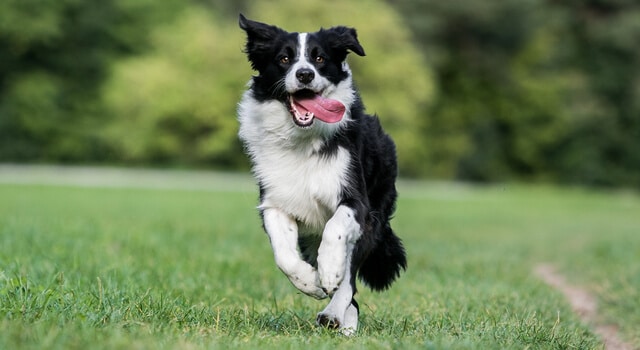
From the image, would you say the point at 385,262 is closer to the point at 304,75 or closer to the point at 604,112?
the point at 304,75

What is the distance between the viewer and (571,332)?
6.16 m

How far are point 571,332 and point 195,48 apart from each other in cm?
4077

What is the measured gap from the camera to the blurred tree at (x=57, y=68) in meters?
46.0

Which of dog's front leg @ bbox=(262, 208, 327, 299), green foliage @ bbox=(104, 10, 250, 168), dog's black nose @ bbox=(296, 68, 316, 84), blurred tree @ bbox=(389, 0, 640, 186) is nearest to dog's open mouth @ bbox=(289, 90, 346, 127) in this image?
dog's black nose @ bbox=(296, 68, 316, 84)

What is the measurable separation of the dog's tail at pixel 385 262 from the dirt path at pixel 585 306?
1.64 metres

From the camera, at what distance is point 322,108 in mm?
5637

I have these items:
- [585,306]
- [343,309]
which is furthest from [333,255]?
[585,306]

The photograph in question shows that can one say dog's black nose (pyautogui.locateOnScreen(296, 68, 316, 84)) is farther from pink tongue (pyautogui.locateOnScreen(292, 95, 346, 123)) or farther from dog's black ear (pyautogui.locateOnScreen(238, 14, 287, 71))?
dog's black ear (pyautogui.locateOnScreen(238, 14, 287, 71))

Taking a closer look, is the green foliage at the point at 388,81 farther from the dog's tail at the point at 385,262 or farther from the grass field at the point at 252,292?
the dog's tail at the point at 385,262

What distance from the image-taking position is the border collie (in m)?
5.47

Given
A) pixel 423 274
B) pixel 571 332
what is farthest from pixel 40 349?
pixel 423 274

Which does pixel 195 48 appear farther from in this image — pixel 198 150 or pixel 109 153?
pixel 109 153

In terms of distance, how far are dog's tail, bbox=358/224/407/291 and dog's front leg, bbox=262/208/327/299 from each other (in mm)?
1090

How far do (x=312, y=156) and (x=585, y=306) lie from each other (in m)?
4.84
